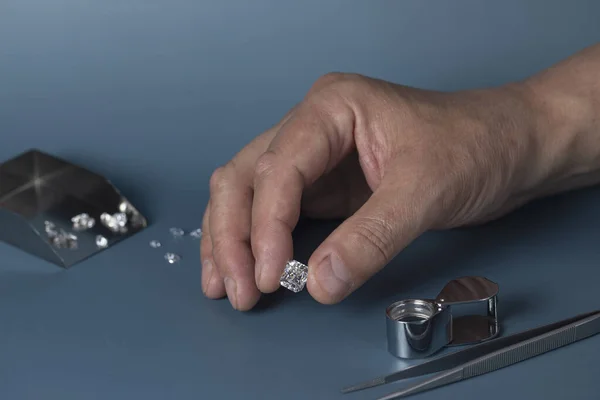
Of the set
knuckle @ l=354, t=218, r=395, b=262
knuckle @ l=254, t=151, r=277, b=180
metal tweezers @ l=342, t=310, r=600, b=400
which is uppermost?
knuckle @ l=254, t=151, r=277, b=180

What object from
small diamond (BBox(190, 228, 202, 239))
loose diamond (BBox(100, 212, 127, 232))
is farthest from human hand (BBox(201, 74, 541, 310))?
loose diamond (BBox(100, 212, 127, 232))

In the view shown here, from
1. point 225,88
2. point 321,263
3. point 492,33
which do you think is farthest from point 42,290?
point 492,33

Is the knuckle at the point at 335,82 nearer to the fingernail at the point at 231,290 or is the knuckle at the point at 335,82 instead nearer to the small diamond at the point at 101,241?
the fingernail at the point at 231,290

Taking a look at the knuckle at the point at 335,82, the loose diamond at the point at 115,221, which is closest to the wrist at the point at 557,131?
the knuckle at the point at 335,82

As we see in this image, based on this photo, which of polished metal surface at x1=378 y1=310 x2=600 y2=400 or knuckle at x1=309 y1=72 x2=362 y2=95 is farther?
knuckle at x1=309 y1=72 x2=362 y2=95

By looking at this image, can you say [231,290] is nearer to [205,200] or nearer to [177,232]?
[177,232]

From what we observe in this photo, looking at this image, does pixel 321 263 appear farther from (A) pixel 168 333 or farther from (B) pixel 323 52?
(B) pixel 323 52

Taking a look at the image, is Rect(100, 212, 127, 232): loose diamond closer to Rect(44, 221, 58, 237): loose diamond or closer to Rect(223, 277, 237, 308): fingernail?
Rect(44, 221, 58, 237): loose diamond
